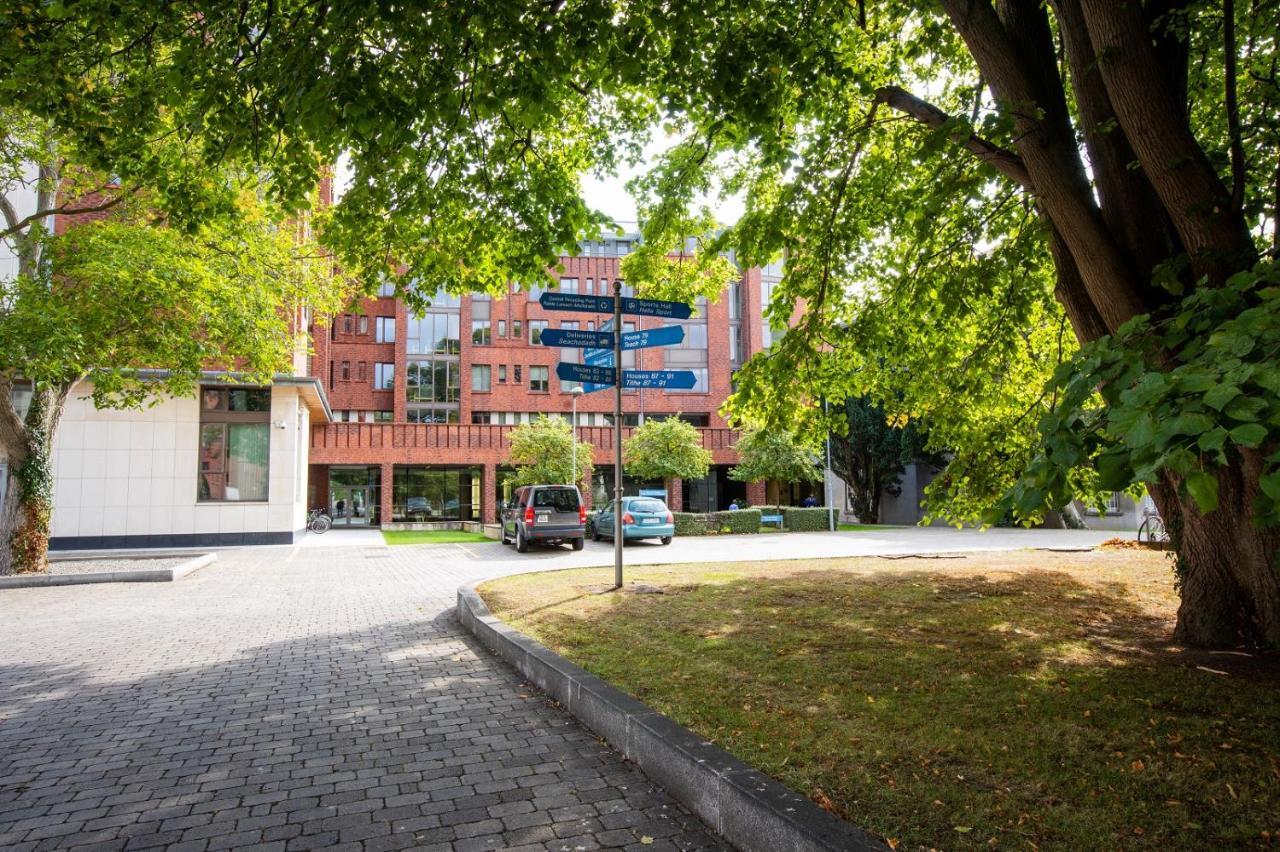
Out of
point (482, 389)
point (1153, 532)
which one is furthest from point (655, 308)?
point (482, 389)

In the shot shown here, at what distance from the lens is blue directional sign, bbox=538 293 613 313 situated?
27.5 ft

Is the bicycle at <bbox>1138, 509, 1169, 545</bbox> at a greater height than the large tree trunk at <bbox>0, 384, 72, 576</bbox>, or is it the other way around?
the large tree trunk at <bbox>0, 384, 72, 576</bbox>

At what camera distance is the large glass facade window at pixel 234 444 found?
22.5m

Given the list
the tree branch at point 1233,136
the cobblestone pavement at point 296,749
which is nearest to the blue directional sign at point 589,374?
the cobblestone pavement at point 296,749

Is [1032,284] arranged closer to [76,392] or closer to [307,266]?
[307,266]

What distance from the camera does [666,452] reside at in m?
34.2

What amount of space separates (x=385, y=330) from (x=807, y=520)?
2917 cm

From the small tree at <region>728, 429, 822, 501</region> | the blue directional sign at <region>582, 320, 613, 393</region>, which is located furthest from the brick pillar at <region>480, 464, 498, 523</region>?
the blue directional sign at <region>582, 320, 613, 393</region>

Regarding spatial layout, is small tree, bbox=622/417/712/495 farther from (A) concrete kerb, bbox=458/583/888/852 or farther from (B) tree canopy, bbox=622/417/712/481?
(A) concrete kerb, bbox=458/583/888/852

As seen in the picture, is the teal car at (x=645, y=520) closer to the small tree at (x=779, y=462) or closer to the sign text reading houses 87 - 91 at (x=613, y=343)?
the small tree at (x=779, y=462)

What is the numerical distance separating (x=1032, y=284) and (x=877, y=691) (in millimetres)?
6469

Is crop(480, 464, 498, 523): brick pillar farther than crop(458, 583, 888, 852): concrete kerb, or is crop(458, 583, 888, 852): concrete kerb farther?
crop(480, 464, 498, 523): brick pillar

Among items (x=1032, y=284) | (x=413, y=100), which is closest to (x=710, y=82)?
(x=413, y=100)

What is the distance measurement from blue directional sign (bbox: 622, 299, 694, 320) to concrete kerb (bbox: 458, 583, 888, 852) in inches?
200
